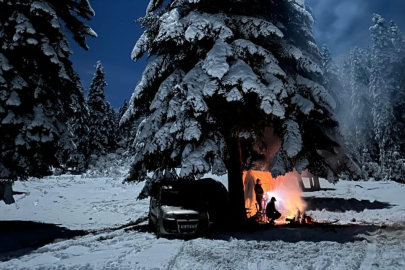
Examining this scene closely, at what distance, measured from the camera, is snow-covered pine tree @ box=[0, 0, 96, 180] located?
12.5m

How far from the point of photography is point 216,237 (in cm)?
1159

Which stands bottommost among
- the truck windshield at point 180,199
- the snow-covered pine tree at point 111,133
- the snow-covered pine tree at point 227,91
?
the truck windshield at point 180,199

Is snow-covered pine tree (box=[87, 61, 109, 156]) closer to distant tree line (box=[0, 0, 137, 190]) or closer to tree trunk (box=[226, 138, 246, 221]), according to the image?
distant tree line (box=[0, 0, 137, 190])

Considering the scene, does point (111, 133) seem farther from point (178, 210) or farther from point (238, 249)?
point (238, 249)

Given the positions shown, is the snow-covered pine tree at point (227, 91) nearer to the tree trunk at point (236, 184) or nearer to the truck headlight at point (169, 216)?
the tree trunk at point (236, 184)

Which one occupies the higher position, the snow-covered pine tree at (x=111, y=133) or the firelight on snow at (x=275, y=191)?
the snow-covered pine tree at (x=111, y=133)

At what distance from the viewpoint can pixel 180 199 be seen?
12930mm

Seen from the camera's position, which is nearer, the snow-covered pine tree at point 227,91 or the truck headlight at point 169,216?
the snow-covered pine tree at point 227,91

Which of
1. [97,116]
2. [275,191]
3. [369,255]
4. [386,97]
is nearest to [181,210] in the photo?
[369,255]

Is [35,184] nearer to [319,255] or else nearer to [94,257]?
[94,257]

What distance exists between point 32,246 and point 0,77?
600cm

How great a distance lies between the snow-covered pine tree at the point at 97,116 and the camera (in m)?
51.8

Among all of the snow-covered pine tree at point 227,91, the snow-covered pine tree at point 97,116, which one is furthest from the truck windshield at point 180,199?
the snow-covered pine tree at point 97,116

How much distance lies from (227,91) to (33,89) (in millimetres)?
7777
